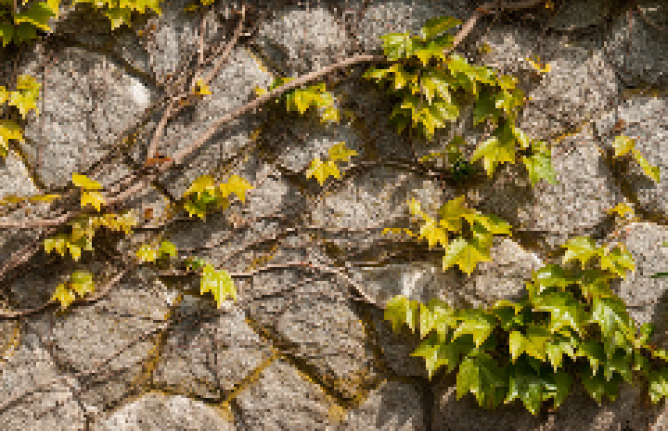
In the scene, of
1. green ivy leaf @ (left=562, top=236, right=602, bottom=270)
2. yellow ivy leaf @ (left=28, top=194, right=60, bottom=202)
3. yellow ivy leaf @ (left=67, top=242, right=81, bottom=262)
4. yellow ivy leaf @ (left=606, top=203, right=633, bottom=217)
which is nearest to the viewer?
yellow ivy leaf @ (left=28, top=194, right=60, bottom=202)

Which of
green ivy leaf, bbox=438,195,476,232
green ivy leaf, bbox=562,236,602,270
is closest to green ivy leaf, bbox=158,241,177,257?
green ivy leaf, bbox=438,195,476,232

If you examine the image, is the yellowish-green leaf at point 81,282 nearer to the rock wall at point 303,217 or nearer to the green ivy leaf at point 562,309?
the rock wall at point 303,217

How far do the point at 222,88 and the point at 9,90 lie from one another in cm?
100

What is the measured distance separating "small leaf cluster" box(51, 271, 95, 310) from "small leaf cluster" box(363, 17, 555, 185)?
170 centimetres

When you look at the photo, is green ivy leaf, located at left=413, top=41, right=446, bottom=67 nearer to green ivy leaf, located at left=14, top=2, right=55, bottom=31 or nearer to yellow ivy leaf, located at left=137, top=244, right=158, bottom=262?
yellow ivy leaf, located at left=137, top=244, right=158, bottom=262

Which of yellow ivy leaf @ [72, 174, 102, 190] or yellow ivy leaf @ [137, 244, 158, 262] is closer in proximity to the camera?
yellow ivy leaf @ [72, 174, 102, 190]

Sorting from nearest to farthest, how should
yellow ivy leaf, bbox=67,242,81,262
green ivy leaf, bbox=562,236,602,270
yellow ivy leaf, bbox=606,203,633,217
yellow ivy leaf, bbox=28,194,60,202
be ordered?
yellow ivy leaf, bbox=28,194,60,202 → yellow ivy leaf, bbox=67,242,81,262 → green ivy leaf, bbox=562,236,602,270 → yellow ivy leaf, bbox=606,203,633,217

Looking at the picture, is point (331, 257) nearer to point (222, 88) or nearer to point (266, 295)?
point (266, 295)

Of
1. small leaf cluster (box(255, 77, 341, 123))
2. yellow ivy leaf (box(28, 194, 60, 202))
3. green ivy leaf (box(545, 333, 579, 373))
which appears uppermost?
small leaf cluster (box(255, 77, 341, 123))

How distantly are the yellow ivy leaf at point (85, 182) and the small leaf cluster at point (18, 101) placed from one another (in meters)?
0.40

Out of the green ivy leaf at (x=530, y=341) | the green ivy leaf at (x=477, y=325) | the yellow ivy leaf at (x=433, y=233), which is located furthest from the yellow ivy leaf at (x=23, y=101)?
the green ivy leaf at (x=530, y=341)

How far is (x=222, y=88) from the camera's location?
2.52 m

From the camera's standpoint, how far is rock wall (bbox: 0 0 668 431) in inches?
96.3

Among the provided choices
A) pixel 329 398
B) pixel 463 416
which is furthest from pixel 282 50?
pixel 463 416
